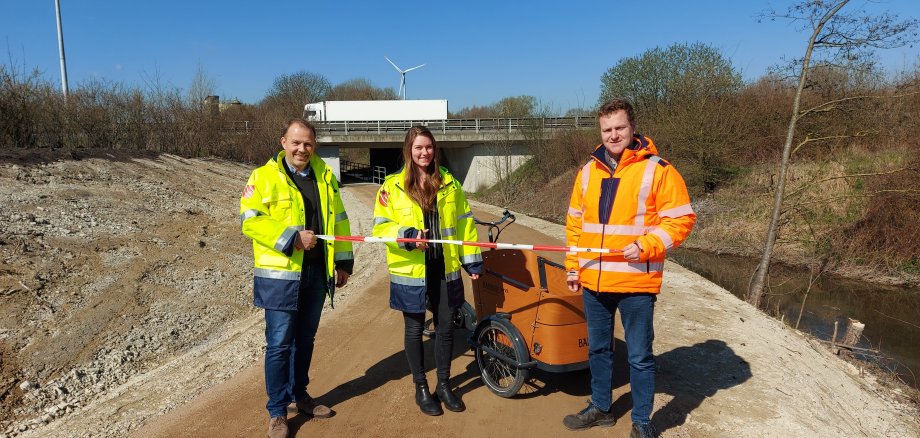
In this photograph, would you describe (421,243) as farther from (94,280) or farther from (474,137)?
(474,137)

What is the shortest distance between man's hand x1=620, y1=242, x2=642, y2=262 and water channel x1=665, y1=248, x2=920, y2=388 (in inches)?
263

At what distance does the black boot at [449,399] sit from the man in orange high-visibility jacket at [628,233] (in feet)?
3.56

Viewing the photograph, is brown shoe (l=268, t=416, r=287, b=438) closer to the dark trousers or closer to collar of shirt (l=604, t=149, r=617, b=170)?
the dark trousers

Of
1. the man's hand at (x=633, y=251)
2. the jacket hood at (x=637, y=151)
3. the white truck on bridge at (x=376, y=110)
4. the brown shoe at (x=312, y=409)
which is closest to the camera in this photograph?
the man's hand at (x=633, y=251)

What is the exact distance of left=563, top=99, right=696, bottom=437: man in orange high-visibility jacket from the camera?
9.62 ft

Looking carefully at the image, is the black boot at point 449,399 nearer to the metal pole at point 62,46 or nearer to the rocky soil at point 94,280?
the rocky soil at point 94,280

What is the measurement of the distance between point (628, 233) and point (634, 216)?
105 millimetres

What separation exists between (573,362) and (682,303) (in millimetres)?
3632

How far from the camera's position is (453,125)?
33594 mm

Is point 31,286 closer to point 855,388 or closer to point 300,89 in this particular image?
point 855,388

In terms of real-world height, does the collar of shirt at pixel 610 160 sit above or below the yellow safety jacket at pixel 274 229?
above

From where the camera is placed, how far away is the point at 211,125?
2375cm

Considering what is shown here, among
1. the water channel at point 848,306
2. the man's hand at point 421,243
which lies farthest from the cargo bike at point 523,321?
the water channel at point 848,306

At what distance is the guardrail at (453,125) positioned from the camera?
28703mm
